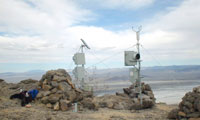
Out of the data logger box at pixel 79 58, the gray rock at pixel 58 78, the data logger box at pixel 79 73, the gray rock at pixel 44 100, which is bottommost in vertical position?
the gray rock at pixel 44 100

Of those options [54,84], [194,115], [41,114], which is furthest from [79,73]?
[194,115]

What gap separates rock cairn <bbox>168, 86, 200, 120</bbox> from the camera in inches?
501

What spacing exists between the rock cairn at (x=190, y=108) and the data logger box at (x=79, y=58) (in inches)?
364

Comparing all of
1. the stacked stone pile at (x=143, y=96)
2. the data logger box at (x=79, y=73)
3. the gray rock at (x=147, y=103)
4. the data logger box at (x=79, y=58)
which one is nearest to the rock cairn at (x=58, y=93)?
the data logger box at (x=79, y=73)

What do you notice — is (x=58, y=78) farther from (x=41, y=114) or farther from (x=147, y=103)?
(x=147, y=103)

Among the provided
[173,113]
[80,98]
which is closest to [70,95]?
[80,98]

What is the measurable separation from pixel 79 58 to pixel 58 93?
4609 millimetres

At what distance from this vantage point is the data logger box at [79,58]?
1928cm

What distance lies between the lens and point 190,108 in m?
13.0

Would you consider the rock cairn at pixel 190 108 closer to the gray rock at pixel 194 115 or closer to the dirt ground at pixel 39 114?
the gray rock at pixel 194 115

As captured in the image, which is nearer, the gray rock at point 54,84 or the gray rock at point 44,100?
the gray rock at point 44,100

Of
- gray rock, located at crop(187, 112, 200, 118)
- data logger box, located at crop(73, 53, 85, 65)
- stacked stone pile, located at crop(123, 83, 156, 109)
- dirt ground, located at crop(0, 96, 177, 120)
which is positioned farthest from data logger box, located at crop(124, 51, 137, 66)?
gray rock, located at crop(187, 112, 200, 118)

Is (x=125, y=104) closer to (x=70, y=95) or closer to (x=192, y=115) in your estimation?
(x=70, y=95)

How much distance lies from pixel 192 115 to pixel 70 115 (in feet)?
24.7
